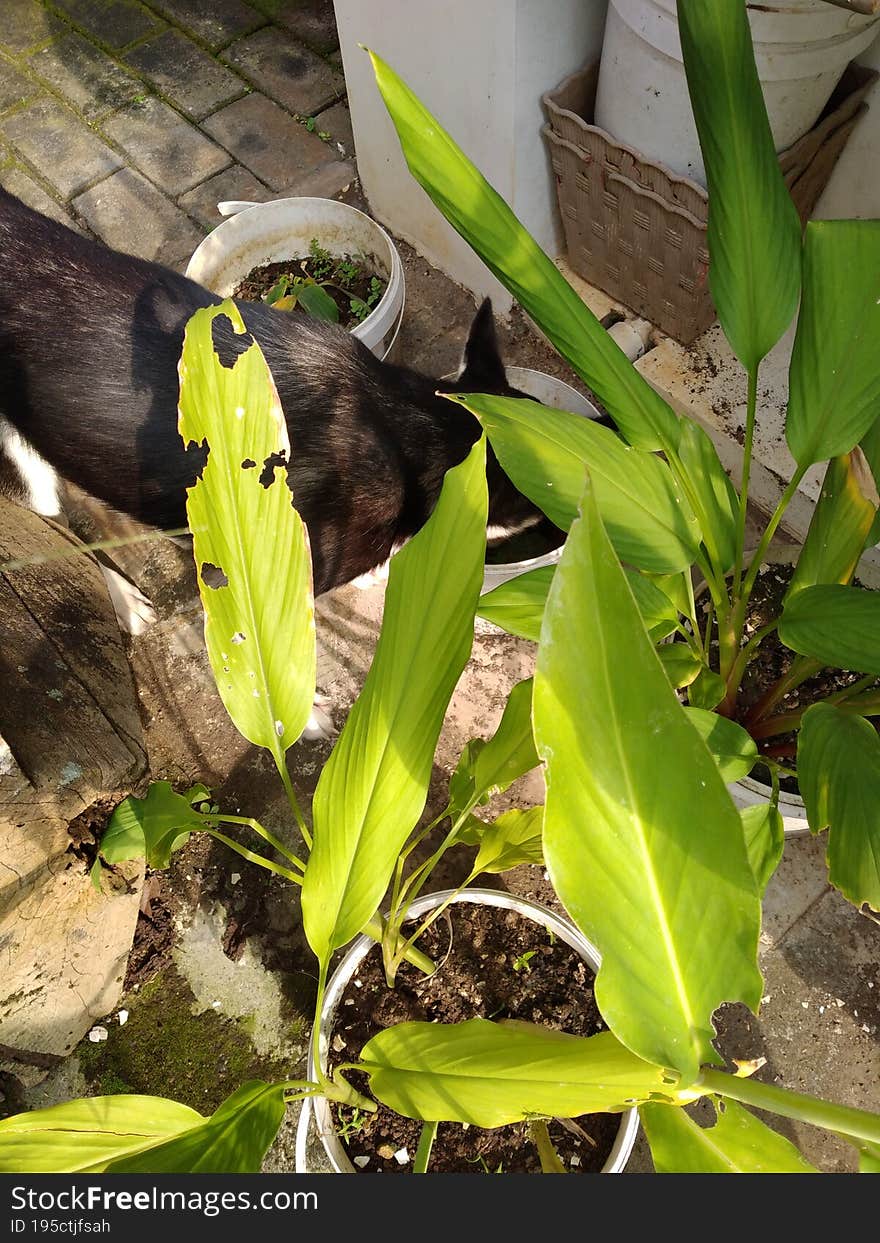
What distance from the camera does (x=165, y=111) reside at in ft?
9.35

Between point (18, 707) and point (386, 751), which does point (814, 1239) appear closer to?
point (386, 751)

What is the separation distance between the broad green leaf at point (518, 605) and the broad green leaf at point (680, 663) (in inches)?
8.7

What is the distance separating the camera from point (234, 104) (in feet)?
9.35

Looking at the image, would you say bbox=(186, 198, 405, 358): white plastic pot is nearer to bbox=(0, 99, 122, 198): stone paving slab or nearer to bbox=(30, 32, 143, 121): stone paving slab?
bbox=(0, 99, 122, 198): stone paving slab

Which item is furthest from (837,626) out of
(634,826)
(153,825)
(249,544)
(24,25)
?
(24,25)

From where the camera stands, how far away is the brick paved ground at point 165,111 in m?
2.69

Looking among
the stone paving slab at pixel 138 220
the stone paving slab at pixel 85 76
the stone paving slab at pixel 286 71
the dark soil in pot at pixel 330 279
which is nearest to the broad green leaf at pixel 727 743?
the dark soil in pot at pixel 330 279

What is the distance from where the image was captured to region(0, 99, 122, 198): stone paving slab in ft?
9.04

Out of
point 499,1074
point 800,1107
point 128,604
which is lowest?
point 128,604

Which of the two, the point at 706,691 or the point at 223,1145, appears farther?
the point at 706,691

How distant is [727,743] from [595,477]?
37cm

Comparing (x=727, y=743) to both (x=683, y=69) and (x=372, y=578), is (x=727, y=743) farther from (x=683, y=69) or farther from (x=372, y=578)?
(x=683, y=69)

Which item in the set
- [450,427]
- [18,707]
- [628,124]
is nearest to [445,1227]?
[18,707]

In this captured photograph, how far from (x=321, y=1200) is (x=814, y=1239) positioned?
474mm
